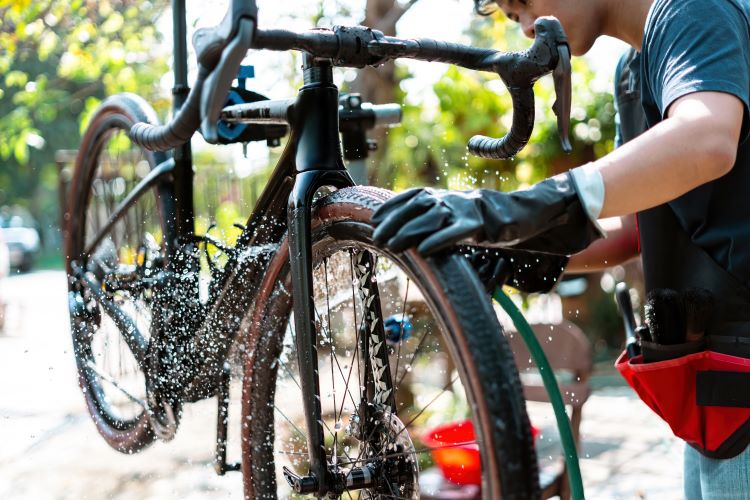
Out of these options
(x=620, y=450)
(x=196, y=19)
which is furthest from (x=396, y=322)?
(x=620, y=450)

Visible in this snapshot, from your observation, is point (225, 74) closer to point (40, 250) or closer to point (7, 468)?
point (7, 468)

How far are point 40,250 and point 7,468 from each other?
20.9 meters

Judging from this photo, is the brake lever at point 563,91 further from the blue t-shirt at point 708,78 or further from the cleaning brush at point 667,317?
the cleaning brush at point 667,317

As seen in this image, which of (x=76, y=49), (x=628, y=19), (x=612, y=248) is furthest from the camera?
(x=76, y=49)

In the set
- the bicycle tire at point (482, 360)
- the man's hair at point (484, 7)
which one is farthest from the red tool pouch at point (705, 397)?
the man's hair at point (484, 7)

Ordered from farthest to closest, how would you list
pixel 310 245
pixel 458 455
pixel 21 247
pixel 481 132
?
pixel 21 247, pixel 481 132, pixel 458 455, pixel 310 245

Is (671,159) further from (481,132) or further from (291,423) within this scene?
(481,132)

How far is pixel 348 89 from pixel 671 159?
9.04 feet

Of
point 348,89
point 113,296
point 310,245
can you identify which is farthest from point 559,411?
point 348,89

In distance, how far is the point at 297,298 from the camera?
1441 millimetres

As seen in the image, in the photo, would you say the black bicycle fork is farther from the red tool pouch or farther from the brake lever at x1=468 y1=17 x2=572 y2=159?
the red tool pouch

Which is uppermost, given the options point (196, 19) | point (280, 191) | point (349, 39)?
point (196, 19)

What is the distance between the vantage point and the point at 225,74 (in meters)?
1.10

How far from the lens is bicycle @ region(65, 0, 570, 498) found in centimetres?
110
